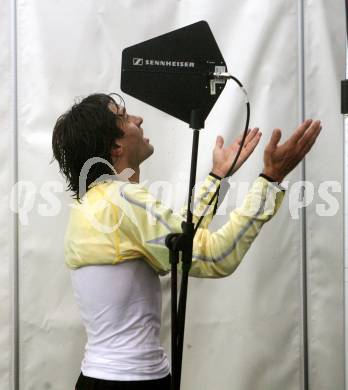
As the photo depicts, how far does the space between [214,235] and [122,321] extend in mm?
282

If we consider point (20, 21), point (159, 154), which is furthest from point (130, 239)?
point (20, 21)

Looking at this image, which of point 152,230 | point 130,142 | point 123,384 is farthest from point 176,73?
point 123,384

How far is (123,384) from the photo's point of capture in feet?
3.97

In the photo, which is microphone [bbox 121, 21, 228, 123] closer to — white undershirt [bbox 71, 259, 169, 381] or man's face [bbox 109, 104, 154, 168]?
man's face [bbox 109, 104, 154, 168]

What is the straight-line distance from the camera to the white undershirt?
1235 mm

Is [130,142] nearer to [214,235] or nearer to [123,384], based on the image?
[214,235]

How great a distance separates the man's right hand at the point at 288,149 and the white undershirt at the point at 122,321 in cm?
36

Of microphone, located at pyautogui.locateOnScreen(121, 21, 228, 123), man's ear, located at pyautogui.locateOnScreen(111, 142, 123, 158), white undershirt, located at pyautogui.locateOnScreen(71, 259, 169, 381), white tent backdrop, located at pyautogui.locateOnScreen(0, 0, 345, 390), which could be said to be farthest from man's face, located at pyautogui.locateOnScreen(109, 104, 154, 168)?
white tent backdrop, located at pyautogui.locateOnScreen(0, 0, 345, 390)

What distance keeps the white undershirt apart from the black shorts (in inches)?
0.4

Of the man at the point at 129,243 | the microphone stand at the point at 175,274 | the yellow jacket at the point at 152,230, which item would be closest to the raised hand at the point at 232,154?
the man at the point at 129,243

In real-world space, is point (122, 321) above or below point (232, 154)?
below

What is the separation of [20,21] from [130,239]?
95 centimetres

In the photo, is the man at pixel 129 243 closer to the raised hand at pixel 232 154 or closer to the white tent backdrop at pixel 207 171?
the raised hand at pixel 232 154

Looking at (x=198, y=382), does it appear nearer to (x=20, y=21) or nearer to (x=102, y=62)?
(x=102, y=62)
